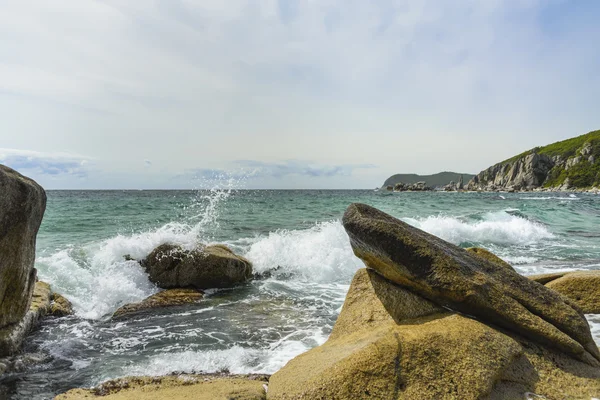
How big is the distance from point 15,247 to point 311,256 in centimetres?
968

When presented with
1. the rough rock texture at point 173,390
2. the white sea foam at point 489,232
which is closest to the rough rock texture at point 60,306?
the rough rock texture at point 173,390

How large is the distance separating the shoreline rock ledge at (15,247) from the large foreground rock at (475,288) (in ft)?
17.4

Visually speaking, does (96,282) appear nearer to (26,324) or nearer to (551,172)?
(26,324)

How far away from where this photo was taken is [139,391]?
420 centimetres

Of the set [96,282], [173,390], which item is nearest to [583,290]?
[173,390]

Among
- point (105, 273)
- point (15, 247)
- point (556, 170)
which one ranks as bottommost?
point (105, 273)

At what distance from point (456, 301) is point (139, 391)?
3.61 m

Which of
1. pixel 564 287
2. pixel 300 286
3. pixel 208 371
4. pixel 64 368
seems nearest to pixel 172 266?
pixel 300 286

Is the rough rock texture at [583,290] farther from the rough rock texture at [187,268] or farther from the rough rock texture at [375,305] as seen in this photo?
the rough rock texture at [187,268]

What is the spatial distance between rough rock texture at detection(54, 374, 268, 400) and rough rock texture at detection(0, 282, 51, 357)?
2858 millimetres

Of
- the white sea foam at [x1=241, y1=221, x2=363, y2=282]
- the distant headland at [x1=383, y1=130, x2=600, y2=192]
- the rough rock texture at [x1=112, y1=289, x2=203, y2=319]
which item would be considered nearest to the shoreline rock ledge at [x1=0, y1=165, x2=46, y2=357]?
the rough rock texture at [x1=112, y1=289, x2=203, y2=319]

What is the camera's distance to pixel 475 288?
13.2 feet

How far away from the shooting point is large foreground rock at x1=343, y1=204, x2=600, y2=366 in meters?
4.05

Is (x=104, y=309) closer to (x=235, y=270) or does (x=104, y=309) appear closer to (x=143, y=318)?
(x=143, y=318)
